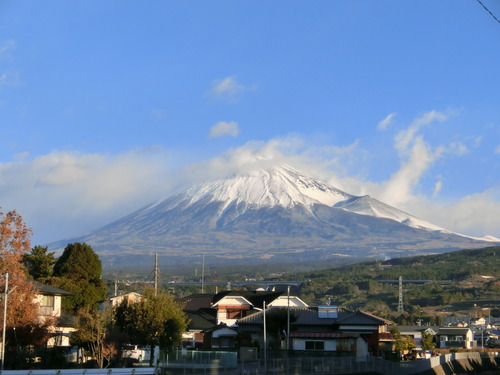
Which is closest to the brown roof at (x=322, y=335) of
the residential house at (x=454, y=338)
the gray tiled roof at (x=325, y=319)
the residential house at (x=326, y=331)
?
the residential house at (x=326, y=331)

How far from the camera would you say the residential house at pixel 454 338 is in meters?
102

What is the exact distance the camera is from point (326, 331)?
66.3 metres

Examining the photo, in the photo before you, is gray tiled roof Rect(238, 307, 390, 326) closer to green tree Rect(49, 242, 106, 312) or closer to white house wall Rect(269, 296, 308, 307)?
white house wall Rect(269, 296, 308, 307)

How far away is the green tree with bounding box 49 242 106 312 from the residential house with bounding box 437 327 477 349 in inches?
1719

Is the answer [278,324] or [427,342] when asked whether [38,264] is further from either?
[427,342]

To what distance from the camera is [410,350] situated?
267 ft

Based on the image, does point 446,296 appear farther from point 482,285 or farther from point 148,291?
point 148,291

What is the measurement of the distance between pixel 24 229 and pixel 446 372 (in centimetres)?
3262

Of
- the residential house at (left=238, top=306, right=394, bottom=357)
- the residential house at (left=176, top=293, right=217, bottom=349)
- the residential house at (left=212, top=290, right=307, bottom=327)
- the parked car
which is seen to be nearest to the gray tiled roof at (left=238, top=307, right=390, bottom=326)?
the residential house at (left=238, top=306, right=394, bottom=357)

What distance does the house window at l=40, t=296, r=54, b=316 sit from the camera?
6050cm

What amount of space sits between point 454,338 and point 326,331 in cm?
4103

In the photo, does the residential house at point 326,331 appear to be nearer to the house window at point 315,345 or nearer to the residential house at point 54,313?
the house window at point 315,345

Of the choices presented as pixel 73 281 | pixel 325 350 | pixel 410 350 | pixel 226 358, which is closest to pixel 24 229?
pixel 226 358

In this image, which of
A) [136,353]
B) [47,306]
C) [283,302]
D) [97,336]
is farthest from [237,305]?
[97,336]
